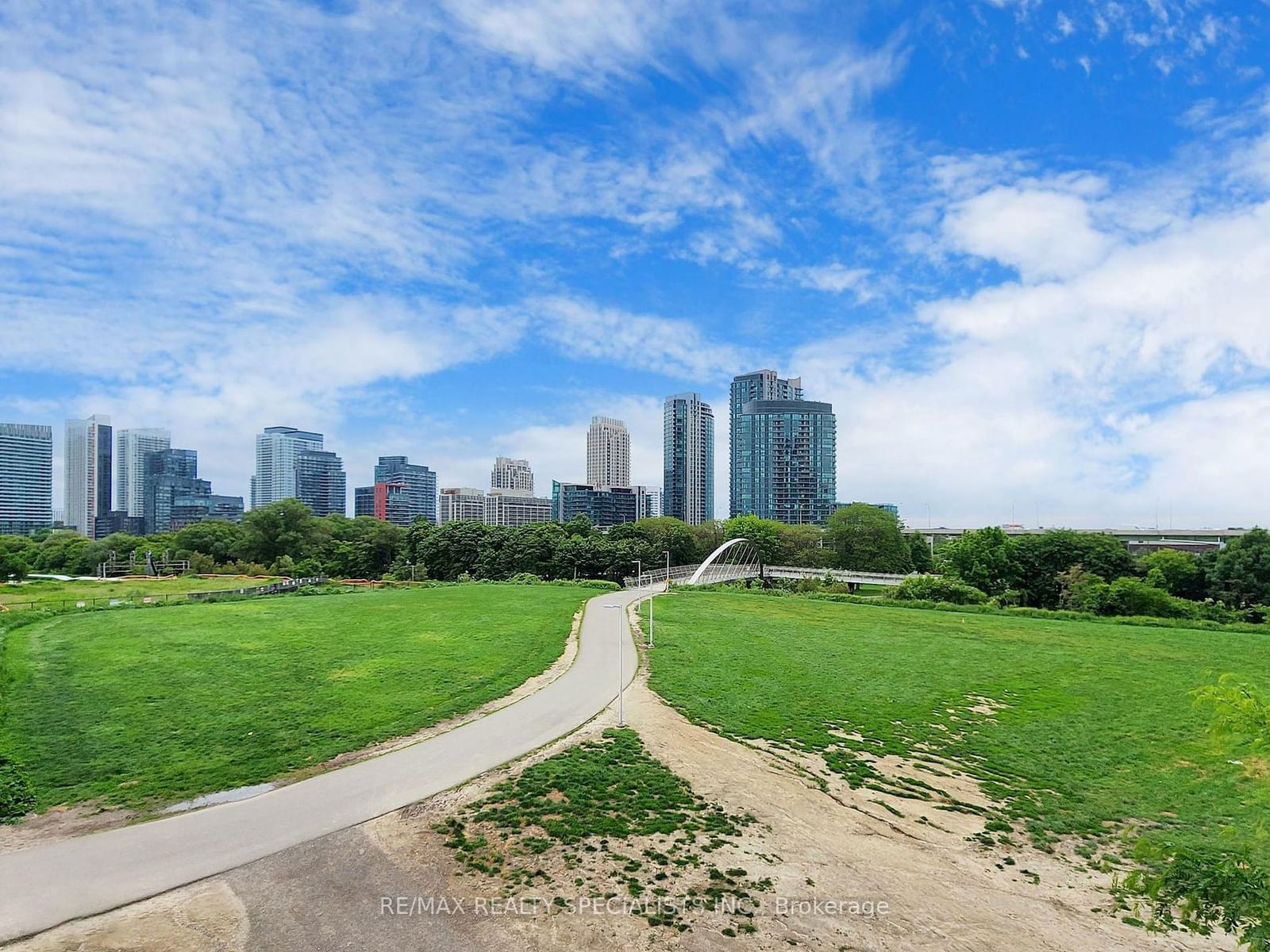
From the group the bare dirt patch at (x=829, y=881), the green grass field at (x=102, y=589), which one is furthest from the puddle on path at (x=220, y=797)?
the green grass field at (x=102, y=589)

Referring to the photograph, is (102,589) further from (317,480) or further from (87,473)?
(87,473)

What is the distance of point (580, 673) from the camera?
69.9ft

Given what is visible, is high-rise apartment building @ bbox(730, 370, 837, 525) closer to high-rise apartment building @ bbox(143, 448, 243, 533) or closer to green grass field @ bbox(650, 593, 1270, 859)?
green grass field @ bbox(650, 593, 1270, 859)

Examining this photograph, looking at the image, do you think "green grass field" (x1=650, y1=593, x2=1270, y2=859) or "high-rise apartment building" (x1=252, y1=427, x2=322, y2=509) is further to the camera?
"high-rise apartment building" (x1=252, y1=427, x2=322, y2=509)

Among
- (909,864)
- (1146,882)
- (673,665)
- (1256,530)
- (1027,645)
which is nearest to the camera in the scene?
(1146,882)

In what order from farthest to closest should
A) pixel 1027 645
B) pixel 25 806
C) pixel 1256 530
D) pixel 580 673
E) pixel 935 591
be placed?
pixel 1256 530 → pixel 935 591 → pixel 1027 645 → pixel 580 673 → pixel 25 806

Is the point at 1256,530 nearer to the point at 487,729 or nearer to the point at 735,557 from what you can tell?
the point at 735,557

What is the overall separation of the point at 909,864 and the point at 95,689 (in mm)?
22665

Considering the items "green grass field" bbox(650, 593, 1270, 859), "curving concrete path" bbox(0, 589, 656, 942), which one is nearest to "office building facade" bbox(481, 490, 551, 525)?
"green grass field" bbox(650, 593, 1270, 859)

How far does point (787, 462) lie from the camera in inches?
5797

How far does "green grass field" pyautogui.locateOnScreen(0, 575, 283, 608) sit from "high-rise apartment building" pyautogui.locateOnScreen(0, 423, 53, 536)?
118581mm

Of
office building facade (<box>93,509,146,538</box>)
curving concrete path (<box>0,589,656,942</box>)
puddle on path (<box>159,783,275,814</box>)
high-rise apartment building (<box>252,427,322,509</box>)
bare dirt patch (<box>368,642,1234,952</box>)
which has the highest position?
high-rise apartment building (<box>252,427,322,509</box>)

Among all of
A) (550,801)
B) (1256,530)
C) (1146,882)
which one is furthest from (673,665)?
(1256,530)

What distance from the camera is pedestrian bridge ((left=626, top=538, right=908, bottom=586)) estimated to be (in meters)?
58.1
